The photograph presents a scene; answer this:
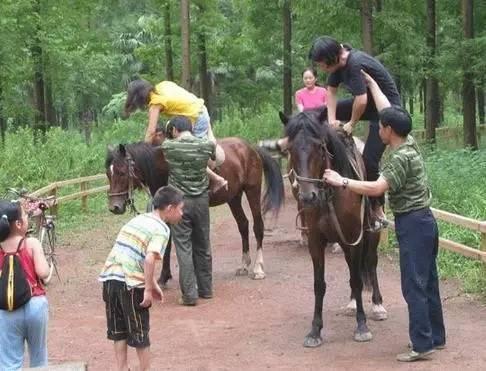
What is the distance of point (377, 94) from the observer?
22.0 ft

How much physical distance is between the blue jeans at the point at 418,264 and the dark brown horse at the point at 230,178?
3526 millimetres

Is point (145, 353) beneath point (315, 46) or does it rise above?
beneath

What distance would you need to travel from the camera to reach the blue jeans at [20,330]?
4.82m

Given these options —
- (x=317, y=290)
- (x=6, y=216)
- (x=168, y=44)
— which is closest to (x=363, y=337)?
(x=317, y=290)

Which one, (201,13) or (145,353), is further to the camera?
(201,13)

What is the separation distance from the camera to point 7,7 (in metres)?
17.9

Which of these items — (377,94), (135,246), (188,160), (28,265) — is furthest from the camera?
(188,160)

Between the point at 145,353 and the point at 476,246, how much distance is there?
18.7 ft

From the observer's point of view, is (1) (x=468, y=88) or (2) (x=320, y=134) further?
(1) (x=468, y=88)

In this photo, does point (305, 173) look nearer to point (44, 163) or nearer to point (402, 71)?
point (44, 163)

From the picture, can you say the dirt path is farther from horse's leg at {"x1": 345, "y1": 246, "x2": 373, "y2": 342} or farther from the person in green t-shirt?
the person in green t-shirt

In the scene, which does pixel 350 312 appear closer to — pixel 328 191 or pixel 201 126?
pixel 328 191

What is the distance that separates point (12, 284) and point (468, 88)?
1674 cm

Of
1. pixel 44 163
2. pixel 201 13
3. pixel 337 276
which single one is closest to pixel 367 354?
pixel 337 276
